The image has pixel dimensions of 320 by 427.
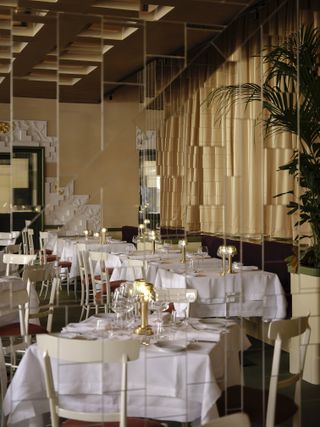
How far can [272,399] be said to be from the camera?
7.64 feet

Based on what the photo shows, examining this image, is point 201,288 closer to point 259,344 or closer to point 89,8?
point 259,344

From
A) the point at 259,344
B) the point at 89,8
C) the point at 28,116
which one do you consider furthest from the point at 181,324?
the point at 89,8

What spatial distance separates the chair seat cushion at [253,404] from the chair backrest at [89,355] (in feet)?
1.51

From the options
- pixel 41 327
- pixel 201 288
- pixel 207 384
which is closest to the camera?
pixel 207 384

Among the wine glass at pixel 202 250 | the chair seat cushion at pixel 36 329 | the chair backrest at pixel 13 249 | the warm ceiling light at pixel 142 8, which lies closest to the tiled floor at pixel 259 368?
the chair backrest at pixel 13 249

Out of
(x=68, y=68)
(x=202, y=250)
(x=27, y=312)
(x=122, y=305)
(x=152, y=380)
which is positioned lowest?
(x=152, y=380)

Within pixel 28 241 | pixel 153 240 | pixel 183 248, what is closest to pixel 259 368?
pixel 183 248

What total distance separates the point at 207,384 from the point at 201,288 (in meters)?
1.92

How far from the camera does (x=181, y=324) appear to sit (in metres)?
2.76

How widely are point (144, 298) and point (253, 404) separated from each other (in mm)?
597

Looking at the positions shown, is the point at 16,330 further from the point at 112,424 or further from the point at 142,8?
the point at 142,8

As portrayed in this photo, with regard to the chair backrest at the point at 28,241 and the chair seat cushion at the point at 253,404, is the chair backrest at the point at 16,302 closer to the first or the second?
the chair backrest at the point at 28,241

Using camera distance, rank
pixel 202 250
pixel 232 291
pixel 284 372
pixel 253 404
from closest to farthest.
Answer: pixel 253 404
pixel 284 372
pixel 232 291
pixel 202 250

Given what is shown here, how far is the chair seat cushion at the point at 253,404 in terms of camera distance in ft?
7.77
